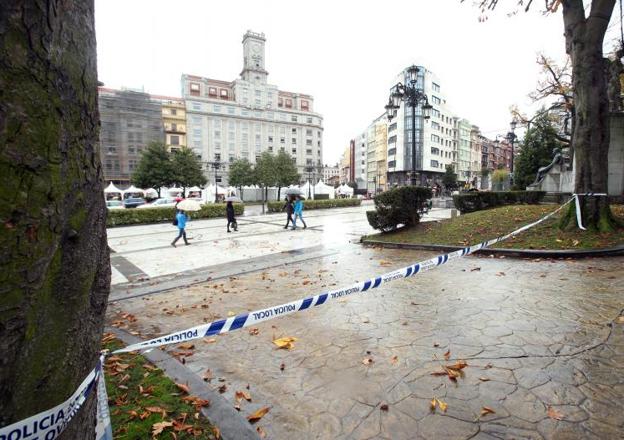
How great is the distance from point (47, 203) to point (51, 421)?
0.78 meters

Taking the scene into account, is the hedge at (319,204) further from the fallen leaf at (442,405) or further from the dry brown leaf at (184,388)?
the fallen leaf at (442,405)

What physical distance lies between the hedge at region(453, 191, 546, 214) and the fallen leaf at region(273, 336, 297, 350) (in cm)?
1415

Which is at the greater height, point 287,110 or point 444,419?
point 287,110

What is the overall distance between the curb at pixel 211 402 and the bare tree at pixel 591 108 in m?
9.97

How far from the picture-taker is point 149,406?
2764mm

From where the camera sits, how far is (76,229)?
1.25m

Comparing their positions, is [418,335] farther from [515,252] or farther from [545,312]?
[515,252]

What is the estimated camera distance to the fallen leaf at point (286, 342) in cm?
402

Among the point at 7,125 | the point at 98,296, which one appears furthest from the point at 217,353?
the point at 7,125

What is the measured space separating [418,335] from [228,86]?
93952 millimetres

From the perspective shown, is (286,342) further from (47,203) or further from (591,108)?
(591,108)

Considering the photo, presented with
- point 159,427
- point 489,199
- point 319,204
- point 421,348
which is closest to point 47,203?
point 159,427

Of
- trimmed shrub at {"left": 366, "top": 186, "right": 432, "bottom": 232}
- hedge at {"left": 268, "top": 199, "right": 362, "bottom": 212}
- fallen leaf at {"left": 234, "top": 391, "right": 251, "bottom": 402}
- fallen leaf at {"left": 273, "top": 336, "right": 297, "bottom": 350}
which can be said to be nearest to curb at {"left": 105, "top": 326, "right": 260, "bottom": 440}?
fallen leaf at {"left": 234, "top": 391, "right": 251, "bottom": 402}

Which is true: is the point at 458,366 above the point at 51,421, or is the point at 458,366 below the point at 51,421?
below
